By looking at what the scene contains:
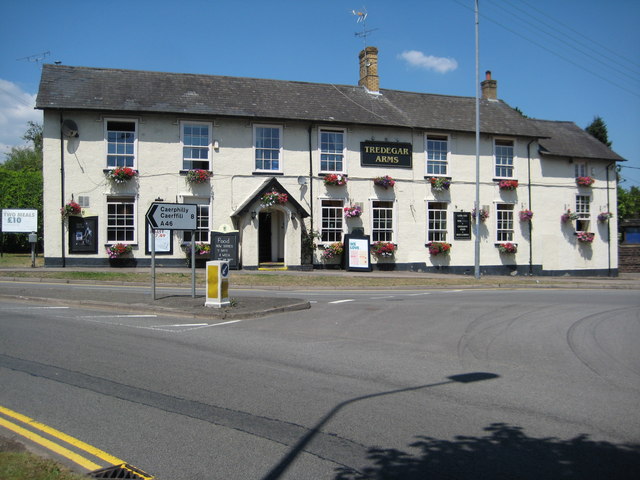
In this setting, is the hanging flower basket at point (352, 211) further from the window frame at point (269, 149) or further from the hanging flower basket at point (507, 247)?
the hanging flower basket at point (507, 247)

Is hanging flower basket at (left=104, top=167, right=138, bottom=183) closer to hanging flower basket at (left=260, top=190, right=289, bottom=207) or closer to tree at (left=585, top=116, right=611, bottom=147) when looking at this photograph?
hanging flower basket at (left=260, top=190, right=289, bottom=207)

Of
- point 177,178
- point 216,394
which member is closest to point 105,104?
point 177,178

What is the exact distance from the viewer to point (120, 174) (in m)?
23.6

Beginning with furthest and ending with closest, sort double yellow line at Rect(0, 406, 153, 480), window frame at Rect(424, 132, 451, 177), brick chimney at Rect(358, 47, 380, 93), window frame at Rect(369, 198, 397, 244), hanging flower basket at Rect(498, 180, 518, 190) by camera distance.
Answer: brick chimney at Rect(358, 47, 380, 93) → hanging flower basket at Rect(498, 180, 518, 190) → window frame at Rect(424, 132, 451, 177) → window frame at Rect(369, 198, 397, 244) → double yellow line at Rect(0, 406, 153, 480)

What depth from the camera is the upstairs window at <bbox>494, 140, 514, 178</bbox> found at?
97.1 ft

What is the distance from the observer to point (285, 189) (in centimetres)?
2508

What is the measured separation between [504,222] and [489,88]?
27.4ft

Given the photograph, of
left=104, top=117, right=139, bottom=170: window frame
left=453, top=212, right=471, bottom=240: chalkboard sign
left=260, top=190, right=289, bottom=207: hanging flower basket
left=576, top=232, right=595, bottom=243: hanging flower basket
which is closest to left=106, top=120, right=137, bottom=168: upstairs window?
left=104, top=117, right=139, bottom=170: window frame

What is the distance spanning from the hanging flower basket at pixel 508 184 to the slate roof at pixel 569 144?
2.77 m

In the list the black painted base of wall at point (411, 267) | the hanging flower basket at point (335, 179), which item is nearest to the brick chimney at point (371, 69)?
the hanging flower basket at point (335, 179)

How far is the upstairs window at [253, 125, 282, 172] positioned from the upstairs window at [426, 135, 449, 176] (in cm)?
771

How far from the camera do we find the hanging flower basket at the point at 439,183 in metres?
27.8

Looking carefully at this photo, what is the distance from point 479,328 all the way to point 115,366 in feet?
23.1

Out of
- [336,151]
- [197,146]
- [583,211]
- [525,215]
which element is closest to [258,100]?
[197,146]
